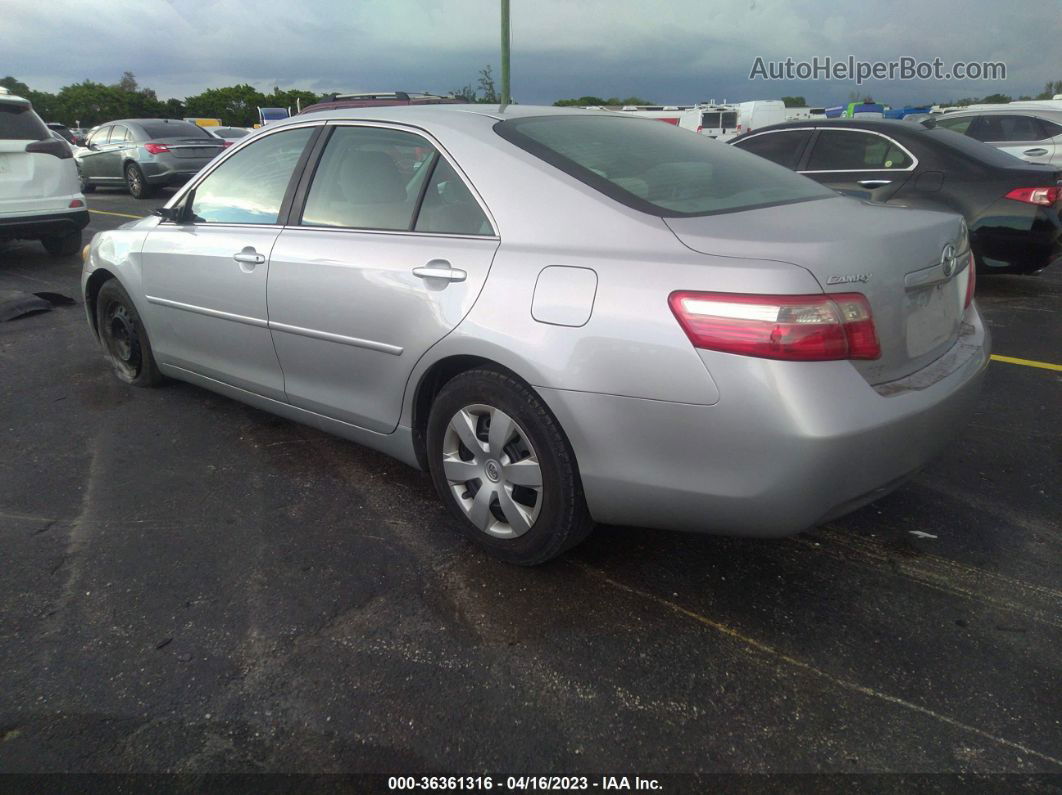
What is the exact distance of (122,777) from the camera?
195cm

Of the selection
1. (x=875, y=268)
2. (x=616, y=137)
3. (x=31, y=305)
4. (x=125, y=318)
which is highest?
(x=616, y=137)

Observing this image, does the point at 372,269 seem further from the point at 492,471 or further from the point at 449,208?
the point at 492,471

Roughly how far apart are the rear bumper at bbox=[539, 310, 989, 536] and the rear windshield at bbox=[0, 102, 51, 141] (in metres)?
8.19

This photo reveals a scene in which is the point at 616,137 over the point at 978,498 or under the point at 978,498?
over

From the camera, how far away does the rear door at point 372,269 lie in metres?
2.80

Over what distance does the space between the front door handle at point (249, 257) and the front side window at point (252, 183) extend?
0.16 m

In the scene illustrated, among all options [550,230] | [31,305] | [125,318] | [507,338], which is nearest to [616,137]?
[550,230]

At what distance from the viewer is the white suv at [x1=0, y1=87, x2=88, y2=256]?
319 inches

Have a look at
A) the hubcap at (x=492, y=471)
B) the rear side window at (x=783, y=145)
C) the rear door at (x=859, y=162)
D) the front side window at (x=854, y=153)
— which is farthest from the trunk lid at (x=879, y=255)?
the rear side window at (x=783, y=145)

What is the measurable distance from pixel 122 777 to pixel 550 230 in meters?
1.92

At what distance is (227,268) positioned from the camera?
365 centimetres

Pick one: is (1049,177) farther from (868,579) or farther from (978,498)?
(868,579)

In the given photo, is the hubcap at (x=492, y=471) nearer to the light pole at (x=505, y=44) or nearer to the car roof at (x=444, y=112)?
the car roof at (x=444, y=112)

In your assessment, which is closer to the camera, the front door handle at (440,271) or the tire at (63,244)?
the front door handle at (440,271)
